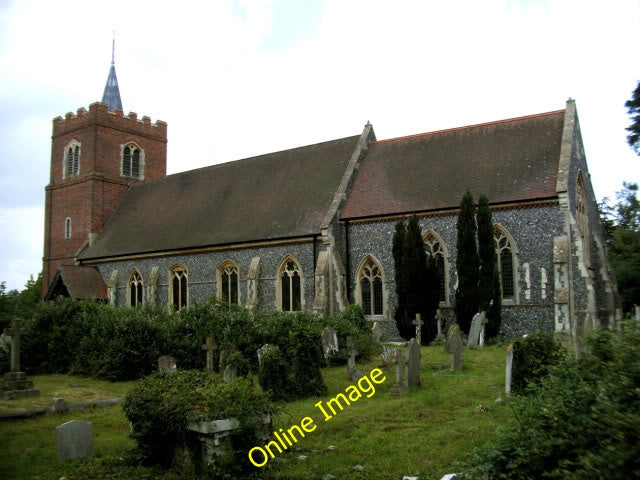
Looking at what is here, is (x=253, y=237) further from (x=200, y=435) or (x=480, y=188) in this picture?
(x=200, y=435)

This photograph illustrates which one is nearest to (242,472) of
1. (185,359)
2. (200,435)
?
(200,435)

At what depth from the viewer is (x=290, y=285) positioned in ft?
77.4

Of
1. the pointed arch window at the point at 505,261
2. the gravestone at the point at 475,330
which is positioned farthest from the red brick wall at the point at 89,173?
the gravestone at the point at 475,330

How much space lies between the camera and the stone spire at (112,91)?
35938 millimetres

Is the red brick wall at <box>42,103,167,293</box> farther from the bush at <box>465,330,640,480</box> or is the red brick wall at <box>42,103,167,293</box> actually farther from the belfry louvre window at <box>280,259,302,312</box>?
the bush at <box>465,330,640,480</box>

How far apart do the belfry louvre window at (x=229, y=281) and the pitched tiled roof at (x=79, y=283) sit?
6.96 m

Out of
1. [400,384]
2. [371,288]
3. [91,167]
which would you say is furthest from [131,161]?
[400,384]

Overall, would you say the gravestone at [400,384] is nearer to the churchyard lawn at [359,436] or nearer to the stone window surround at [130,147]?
the churchyard lawn at [359,436]

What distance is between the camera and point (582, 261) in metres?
18.6

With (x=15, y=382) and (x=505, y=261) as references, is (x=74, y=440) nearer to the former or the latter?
(x=15, y=382)

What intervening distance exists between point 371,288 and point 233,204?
27.5 feet

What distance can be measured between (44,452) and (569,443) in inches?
284

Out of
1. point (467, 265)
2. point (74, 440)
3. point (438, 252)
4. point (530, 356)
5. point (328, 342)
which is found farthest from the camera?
point (438, 252)

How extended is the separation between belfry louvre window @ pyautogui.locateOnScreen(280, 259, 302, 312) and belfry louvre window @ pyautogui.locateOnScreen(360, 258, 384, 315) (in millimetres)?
2667
